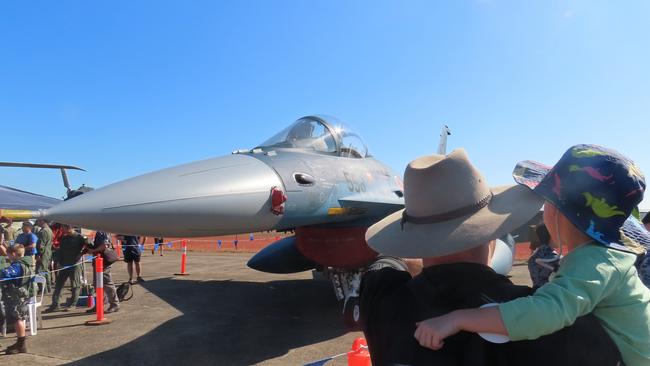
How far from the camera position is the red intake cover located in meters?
4.98

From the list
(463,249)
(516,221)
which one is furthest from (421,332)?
(516,221)

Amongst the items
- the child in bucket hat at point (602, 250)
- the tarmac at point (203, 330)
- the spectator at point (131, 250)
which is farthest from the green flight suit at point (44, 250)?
the child in bucket hat at point (602, 250)

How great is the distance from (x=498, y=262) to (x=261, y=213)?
3.88 metres

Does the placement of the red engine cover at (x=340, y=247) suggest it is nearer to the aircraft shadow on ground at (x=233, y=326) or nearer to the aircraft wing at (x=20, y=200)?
the aircraft shadow on ground at (x=233, y=326)

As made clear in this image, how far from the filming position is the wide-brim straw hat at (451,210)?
51.0 inches

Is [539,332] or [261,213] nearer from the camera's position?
[539,332]

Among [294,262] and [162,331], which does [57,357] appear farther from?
[294,262]

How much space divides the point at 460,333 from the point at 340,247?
17.6 ft

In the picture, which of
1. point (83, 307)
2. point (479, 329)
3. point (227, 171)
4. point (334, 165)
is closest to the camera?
point (479, 329)

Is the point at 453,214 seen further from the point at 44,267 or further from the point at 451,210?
the point at 44,267

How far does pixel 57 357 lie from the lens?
5.33 metres

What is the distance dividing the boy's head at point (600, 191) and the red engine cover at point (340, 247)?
5.05 metres

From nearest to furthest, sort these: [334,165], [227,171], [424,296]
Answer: [424,296]
[227,171]
[334,165]

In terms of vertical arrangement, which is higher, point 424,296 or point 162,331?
point 424,296
